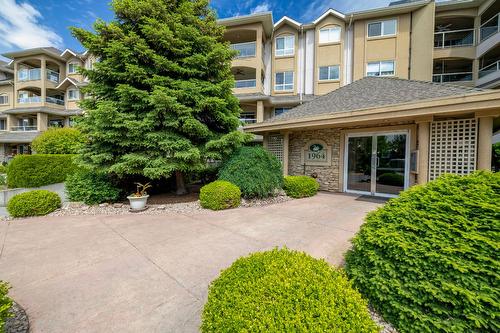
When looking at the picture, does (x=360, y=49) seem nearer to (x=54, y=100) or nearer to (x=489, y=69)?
(x=489, y=69)

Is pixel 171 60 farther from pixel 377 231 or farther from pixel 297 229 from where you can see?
pixel 377 231

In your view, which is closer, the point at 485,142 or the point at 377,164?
the point at 485,142

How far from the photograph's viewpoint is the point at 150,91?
8.05 metres

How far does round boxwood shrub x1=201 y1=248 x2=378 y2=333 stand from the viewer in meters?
1.58

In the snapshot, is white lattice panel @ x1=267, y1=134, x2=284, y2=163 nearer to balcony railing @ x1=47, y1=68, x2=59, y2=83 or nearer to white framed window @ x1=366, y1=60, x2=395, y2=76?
white framed window @ x1=366, y1=60, x2=395, y2=76

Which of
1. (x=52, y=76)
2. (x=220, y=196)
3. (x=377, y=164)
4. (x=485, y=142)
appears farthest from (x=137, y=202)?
(x=52, y=76)

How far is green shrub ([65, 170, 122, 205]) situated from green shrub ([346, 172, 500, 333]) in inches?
334

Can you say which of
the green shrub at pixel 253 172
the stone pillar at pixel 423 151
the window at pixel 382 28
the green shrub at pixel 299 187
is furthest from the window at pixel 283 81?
the stone pillar at pixel 423 151

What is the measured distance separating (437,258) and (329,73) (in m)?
19.5

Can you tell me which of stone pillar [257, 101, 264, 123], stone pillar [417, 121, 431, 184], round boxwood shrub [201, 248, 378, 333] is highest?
stone pillar [257, 101, 264, 123]

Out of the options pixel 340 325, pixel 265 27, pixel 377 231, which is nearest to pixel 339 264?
pixel 377 231

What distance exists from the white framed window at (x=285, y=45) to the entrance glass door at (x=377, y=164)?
13.3 meters

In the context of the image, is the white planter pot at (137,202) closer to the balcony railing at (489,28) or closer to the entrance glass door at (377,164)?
the entrance glass door at (377,164)

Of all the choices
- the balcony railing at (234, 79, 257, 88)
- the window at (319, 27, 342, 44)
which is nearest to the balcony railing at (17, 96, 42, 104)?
the balcony railing at (234, 79, 257, 88)
